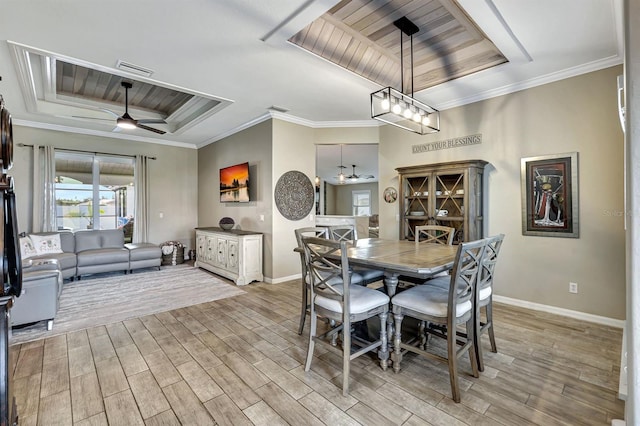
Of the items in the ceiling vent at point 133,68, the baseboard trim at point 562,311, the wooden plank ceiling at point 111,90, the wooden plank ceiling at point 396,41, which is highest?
the wooden plank ceiling at point 111,90

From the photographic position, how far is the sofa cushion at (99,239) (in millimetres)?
5509

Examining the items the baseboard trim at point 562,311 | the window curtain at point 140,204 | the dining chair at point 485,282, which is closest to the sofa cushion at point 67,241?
the window curtain at point 140,204

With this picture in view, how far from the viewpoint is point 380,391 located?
2.05 meters

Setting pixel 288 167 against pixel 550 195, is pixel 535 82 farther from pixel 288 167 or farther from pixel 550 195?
pixel 288 167

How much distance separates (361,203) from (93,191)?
9.35 metres

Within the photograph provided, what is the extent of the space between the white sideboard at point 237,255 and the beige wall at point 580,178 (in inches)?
131

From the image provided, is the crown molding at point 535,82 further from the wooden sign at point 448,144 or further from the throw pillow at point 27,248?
the throw pillow at point 27,248

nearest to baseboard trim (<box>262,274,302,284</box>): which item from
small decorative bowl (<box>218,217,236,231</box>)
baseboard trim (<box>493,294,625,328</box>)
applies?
small decorative bowl (<box>218,217,236,231</box>)

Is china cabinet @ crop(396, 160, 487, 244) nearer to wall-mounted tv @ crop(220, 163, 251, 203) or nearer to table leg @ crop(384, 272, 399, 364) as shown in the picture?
table leg @ crop(384, 272, 399, 364)

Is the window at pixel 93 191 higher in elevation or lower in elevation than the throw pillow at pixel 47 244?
higher

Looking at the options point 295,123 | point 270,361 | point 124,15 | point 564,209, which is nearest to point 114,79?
point 124,15

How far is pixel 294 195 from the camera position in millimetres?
5234

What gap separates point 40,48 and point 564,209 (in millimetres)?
5892

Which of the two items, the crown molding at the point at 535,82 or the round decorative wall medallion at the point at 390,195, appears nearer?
the crown molding at the point at 535,82
